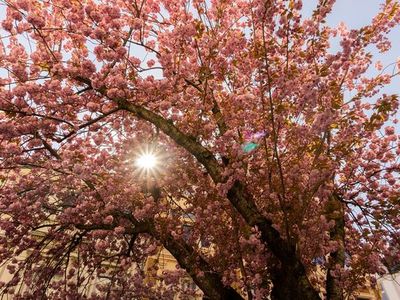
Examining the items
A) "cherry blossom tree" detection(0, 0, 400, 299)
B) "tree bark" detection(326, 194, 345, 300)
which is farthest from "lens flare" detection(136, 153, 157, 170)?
"tree bark" detection(326, 194, 345, 300)

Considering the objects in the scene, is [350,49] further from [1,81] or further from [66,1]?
[1,81]

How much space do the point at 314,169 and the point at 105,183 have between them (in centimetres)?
473

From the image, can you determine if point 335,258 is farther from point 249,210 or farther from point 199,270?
point 199,270

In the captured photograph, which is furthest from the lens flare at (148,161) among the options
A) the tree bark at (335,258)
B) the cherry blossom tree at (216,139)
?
the tree bark at (335,258)

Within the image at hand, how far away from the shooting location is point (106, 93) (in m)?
6.43

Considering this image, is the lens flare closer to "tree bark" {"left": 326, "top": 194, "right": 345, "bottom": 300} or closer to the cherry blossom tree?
the cherry blossom tree

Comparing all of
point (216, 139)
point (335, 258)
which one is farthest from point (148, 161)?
point (335, 258)

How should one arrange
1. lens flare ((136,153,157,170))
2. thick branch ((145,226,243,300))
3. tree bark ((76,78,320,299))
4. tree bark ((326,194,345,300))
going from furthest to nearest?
1. lens flare ((136,153,157,170))
2. tree bark ((326,194,345,300))
3. thick branch ((145,226,243,300))
4. tree bark ((76,78,320,299))

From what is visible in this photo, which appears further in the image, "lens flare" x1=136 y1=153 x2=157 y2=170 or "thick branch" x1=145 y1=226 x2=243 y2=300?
"lens flare" x1=136 y1=153 x2=157 y2=170

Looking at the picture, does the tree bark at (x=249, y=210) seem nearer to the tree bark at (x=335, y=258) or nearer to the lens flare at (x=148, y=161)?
the tree bark at (x=335, y=258)

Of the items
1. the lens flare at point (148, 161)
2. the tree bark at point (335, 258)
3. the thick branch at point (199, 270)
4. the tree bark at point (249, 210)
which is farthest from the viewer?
the lens flare at point (148, 161)

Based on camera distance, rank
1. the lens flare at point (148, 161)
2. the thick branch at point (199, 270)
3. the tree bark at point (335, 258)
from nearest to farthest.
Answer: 1. the thick branch at point (199, 270)
2. the tree bark at point (335, 258)
3. the lens flare at point (148, 161)

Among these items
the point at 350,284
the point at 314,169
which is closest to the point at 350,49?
the point at 314,169

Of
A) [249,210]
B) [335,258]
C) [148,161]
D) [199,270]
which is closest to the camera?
[249,210]
